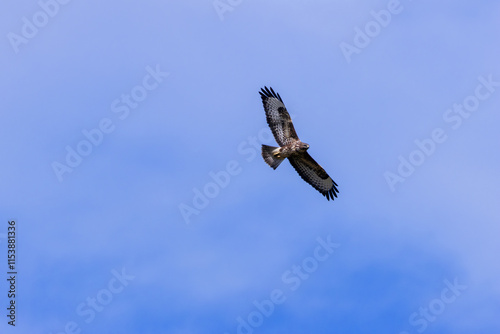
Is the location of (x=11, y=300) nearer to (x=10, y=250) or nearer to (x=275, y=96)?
(x=10, y=250)

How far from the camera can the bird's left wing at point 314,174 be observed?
915 inches

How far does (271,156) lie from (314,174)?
6.01 ft

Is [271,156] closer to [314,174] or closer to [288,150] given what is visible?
[288,150]

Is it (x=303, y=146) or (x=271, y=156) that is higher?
(x=271, y=156)

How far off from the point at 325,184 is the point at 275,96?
294 centimetres

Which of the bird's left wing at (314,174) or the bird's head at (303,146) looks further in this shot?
the bird's left wing at (314,174)

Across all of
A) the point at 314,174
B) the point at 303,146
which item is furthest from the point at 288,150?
the point at 314,174

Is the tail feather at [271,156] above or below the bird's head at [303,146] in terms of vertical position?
above

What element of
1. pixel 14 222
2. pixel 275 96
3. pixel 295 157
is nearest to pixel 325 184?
pixel 295 157

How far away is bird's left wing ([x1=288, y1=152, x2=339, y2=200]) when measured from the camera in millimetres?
23234

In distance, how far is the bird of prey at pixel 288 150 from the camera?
2248cm

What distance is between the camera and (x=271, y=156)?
22469 millimetres

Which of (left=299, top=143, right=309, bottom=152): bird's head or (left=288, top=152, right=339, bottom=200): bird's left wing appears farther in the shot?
(left=288, top=152, right=339, bottom=200): bird's left wing

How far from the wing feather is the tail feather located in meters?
0.36
